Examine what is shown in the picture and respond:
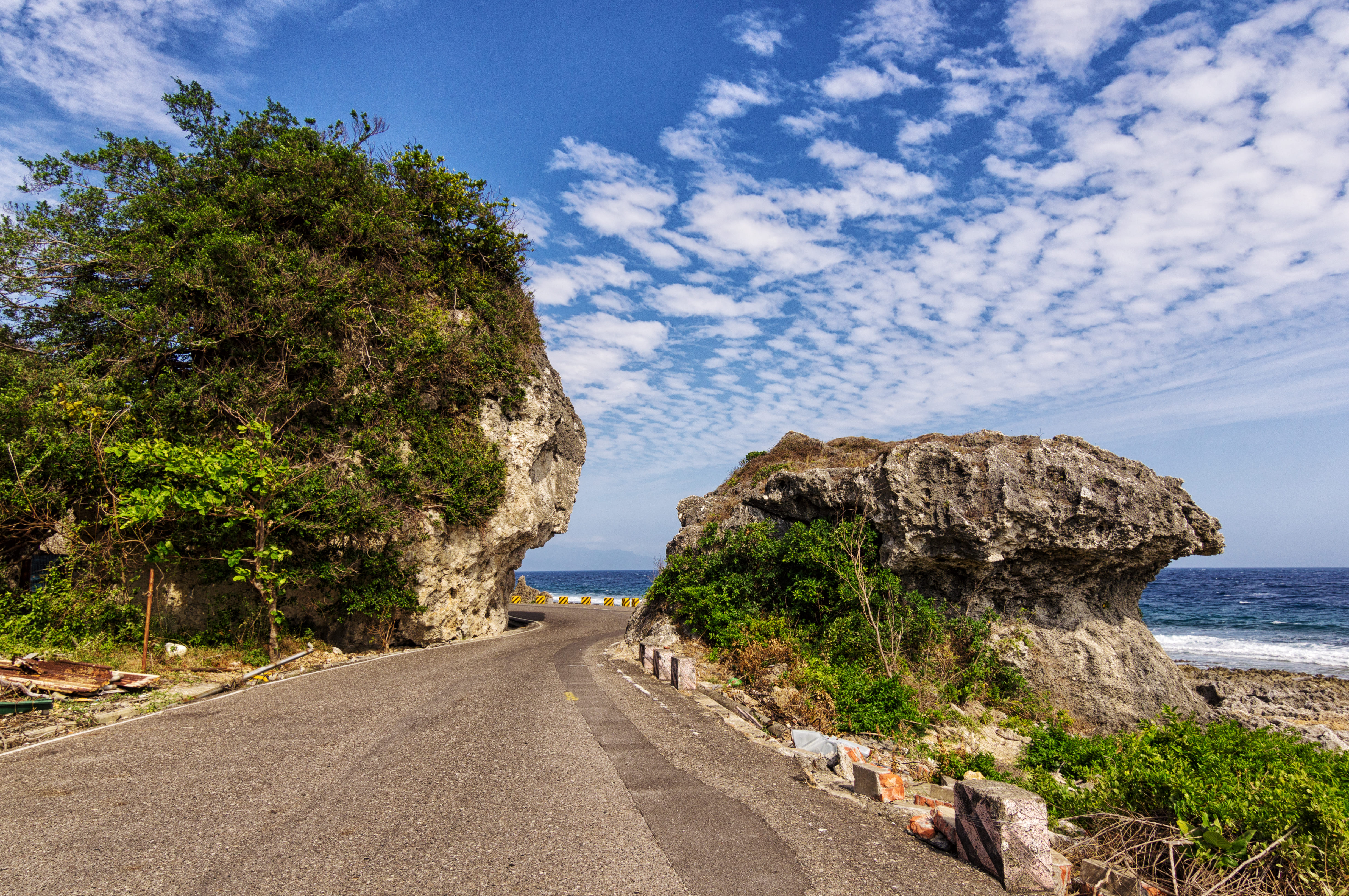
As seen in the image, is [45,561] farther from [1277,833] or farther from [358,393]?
[1277,833]

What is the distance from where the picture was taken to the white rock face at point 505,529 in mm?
17906

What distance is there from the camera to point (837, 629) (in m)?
13.1

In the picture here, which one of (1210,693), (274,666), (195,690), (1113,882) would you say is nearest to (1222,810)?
(1113,882)

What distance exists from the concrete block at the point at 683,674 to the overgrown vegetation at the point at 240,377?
866 centimetres

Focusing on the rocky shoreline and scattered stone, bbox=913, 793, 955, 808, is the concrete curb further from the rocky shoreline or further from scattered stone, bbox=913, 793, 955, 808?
the rocky shoreline

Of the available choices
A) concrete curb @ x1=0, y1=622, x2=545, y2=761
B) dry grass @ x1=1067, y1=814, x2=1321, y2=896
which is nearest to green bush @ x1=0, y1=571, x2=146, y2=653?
concrete curb @ x1=0, y1=622, x2=545, y2=761

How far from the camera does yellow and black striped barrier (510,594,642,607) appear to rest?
38.7m

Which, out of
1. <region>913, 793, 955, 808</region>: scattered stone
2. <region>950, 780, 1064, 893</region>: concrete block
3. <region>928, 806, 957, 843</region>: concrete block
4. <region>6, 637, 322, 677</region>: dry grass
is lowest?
<region>913, 793, 955, 808</region>: scattered stone

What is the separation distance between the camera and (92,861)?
4.48 metres

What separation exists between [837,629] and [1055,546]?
5066 millimetres

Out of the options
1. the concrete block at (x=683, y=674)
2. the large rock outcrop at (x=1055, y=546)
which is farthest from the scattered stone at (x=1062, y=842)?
the large rock outcrop at (x=1055, y=546)

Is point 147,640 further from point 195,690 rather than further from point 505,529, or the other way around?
point 505,529

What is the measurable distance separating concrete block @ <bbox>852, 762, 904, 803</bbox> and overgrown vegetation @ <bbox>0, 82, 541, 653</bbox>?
12334 mm

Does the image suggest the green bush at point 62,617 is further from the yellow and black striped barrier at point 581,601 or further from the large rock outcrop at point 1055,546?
the yellow and black striped barrier at point 581,601
